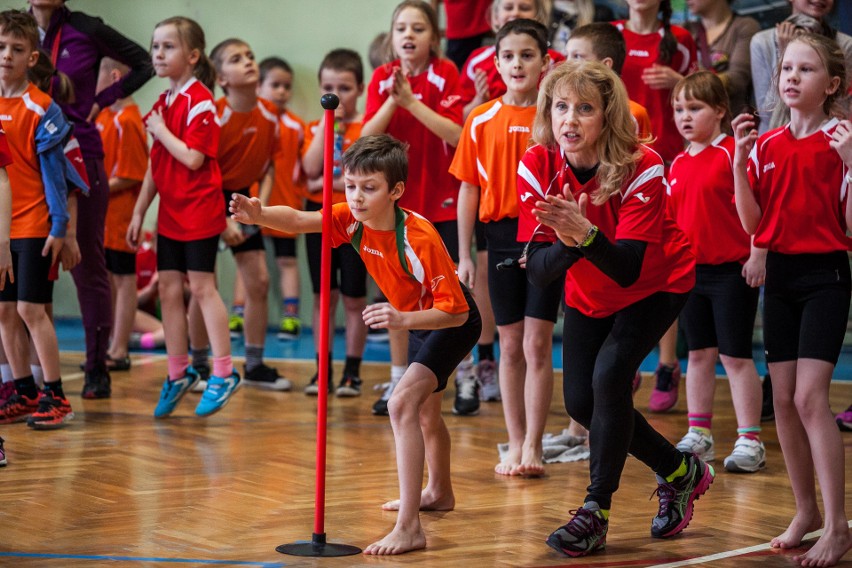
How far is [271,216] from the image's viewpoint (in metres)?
3.28

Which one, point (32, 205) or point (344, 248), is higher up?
point (32, 205)

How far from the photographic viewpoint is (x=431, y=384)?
3.34m

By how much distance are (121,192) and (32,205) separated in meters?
2.14

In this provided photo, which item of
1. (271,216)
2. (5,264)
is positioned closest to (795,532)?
(271,216)

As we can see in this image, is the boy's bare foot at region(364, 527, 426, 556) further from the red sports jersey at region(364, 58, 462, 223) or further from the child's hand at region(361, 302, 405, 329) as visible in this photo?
the red sports jersey at region(364, 58, 462, 223)

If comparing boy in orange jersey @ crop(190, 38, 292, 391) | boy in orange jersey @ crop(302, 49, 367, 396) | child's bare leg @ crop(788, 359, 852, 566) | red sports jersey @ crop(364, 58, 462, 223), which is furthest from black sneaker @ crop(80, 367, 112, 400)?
child's bare leg @ crop(788, 359, 852, 566)

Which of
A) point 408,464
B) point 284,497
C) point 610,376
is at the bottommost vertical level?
point 284,497

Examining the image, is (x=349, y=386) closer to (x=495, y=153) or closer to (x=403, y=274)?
(x=495, y=153)

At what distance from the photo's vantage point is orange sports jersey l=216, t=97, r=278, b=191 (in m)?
5.87

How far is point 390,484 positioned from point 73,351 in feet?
12.7

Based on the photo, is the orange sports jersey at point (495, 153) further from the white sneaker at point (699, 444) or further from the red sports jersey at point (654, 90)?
the white sneaker at point (699, 444)

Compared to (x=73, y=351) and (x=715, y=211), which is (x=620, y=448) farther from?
(x=73, y=351)

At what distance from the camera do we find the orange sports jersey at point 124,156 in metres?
6.89

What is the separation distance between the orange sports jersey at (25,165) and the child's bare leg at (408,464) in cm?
233
